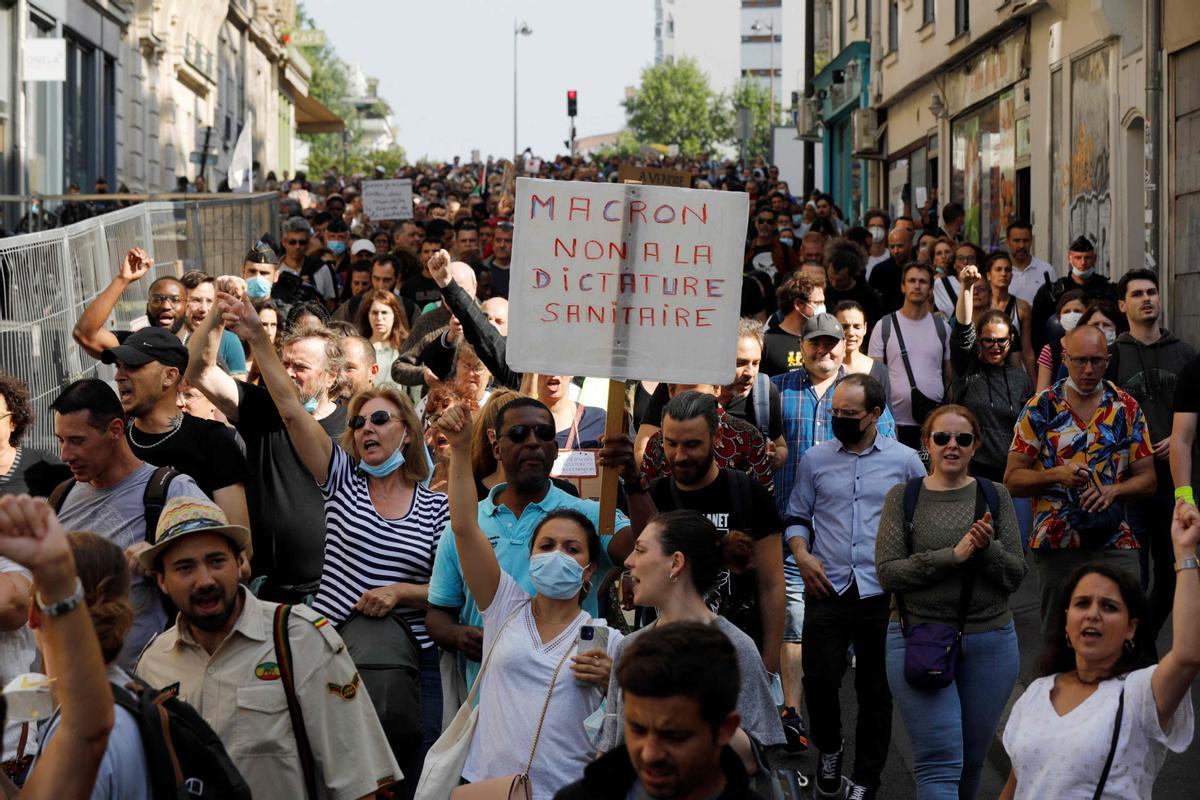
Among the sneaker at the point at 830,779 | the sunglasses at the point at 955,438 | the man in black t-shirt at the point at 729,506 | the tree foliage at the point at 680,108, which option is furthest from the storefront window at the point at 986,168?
the tree foliage at the point at 680,108

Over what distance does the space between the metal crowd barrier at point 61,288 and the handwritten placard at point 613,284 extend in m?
4.76

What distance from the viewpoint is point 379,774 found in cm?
493

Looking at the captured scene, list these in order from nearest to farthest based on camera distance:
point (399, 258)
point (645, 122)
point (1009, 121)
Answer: point (399, 258)
point (1009, 121)
point (645, 122)

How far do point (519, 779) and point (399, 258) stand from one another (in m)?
9.21

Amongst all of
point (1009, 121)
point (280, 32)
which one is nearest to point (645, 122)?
point (280, 32)

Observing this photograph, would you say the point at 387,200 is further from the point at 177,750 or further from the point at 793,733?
the point at 177,750

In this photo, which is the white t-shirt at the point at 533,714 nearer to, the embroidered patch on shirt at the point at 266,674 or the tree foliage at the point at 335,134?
the embroidered patch on shirt at the point at 266,674

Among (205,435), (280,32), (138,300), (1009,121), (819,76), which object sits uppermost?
(280,32)

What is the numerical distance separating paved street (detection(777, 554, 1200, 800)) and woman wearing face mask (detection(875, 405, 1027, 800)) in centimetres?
A: 50

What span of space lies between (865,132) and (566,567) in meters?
31.0

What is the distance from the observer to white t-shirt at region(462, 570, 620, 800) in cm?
525

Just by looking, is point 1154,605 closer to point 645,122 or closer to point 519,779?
point 519,779

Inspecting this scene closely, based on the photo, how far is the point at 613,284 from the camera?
640 centimetres

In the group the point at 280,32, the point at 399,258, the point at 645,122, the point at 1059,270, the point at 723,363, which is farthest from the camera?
the point at 645,122
